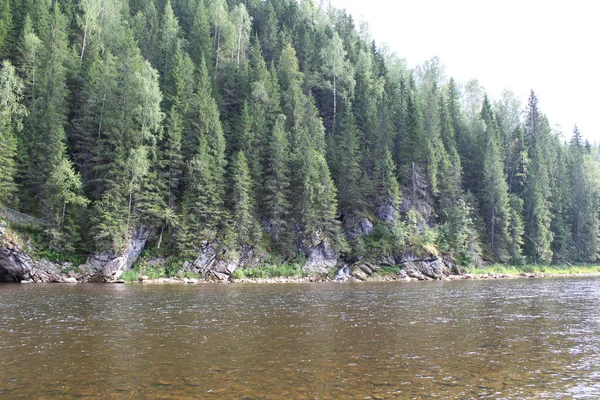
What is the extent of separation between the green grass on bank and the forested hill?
2260 mm

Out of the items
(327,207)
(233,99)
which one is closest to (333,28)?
(233,99)

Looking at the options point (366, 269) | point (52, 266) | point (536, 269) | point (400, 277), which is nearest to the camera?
point (52, 266)

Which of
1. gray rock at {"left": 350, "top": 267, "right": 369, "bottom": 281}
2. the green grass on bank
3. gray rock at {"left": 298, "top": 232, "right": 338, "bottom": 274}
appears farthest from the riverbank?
gray rock at {"left": 298, "top": 232, "right": 338, "bottom": 274}

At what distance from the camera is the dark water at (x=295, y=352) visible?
9508mm

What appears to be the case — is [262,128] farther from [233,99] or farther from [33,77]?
[33,77]

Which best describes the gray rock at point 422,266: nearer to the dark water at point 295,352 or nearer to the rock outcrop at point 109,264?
the dark water at point 295,352

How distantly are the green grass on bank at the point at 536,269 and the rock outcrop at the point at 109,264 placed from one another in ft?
161

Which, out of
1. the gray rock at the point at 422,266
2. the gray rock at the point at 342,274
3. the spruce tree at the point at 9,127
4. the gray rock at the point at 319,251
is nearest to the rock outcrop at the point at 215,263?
the gray rock at the point at 319,251

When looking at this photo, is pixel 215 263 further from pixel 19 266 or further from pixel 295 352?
pixel 295 352

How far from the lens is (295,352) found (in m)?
13.1

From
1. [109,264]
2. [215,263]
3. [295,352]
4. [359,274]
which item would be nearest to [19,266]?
[109,264]

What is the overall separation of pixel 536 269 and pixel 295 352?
71486 millimetres

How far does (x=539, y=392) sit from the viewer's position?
917cm

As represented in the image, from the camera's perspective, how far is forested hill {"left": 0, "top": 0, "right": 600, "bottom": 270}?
47469 millimetres
